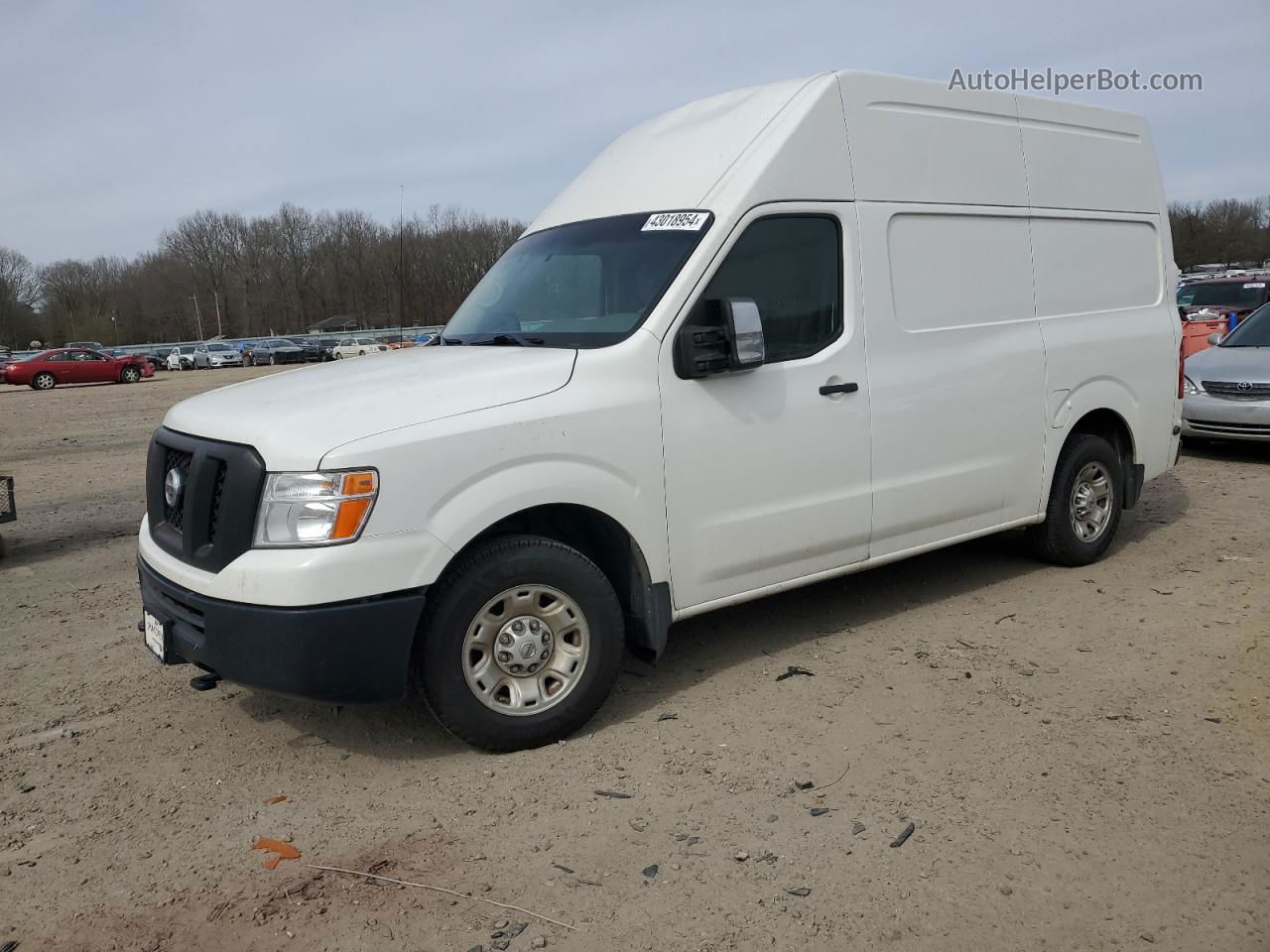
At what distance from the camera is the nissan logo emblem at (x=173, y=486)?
13.0 ft

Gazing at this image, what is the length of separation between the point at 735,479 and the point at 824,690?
1.03m

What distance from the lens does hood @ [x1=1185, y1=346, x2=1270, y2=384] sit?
32.8 ft

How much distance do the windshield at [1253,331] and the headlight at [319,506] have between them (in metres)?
10.8

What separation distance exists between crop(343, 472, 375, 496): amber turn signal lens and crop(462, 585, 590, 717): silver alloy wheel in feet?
2.08

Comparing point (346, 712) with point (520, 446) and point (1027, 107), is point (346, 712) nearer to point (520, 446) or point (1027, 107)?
point (520, 446)

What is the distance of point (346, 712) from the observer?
4484 millimetres

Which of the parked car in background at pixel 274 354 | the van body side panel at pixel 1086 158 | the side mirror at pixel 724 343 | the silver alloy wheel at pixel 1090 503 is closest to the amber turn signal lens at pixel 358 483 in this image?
the side mirror at pixel 724 343

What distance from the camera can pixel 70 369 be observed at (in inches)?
1526

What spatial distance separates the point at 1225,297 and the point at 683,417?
53.9 feet

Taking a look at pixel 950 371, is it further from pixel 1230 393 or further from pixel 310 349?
pixel 310 349

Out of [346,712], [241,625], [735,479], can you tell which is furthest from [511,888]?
[735,479]

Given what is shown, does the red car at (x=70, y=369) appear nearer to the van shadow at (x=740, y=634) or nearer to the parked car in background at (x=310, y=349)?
the parked car in background at (x=310, y=349)

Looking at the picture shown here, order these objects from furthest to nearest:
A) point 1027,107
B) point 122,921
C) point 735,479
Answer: point 1027,107, point 735,479, point 122,921

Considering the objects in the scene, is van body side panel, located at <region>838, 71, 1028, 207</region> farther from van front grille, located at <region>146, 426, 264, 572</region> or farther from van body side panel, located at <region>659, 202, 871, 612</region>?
van front grille, located at <region>146, 426, 264, 572</region>
